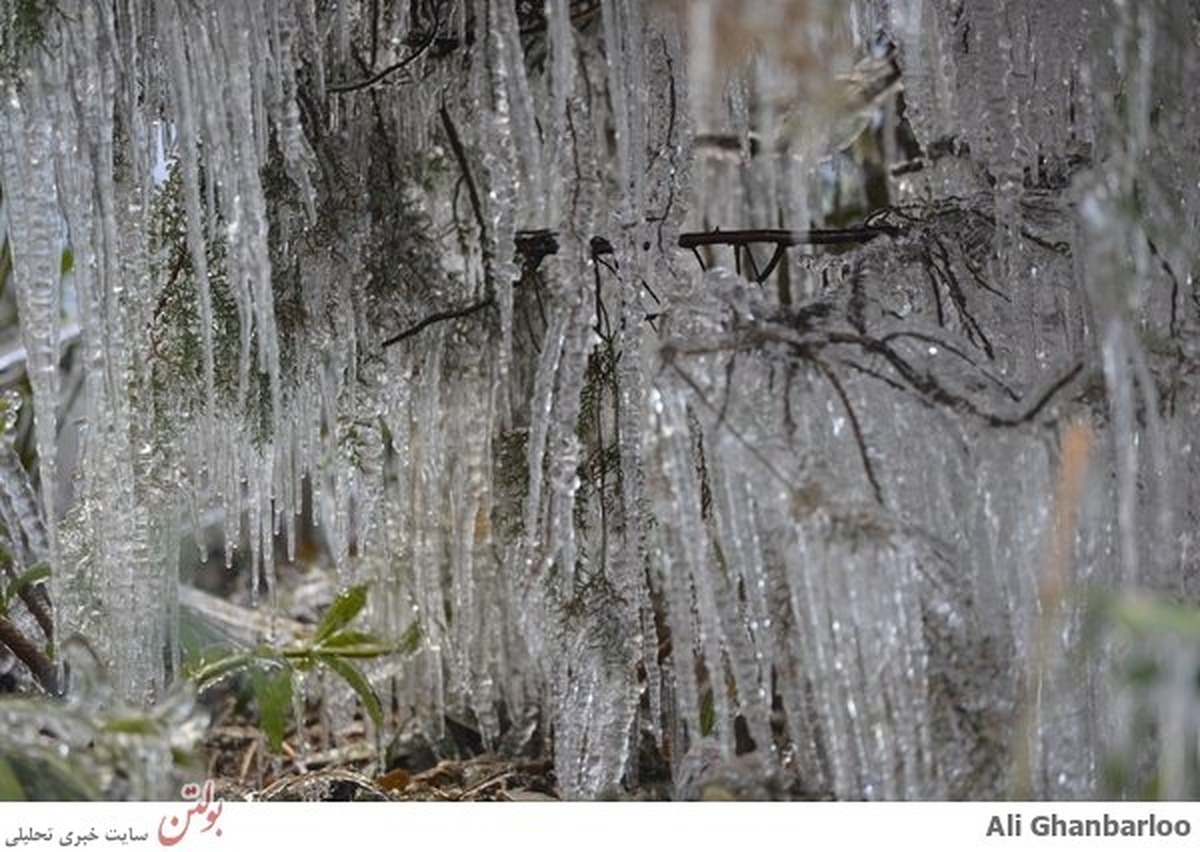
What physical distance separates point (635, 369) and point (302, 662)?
0.59 metres

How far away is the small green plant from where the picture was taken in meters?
1.88

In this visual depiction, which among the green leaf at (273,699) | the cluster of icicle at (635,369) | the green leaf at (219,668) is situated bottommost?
the green leaf at (273,699)

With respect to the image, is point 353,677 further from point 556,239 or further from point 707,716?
point 556,239

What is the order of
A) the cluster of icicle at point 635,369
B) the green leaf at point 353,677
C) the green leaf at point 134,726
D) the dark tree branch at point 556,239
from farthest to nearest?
1. the green leaf at point 353,677
2. the dark tree branch at point 556,239
3. the cluster of icicle at point 635,369
4. the green leaf at point 134,726

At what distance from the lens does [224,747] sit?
102 inches

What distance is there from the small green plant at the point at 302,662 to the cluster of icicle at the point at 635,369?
86 millimetres

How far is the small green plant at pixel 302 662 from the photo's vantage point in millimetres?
1882

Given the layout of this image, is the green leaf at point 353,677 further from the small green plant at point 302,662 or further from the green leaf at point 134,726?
the green leaf at point 134,726

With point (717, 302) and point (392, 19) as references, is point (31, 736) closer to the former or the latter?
point (717, 302)

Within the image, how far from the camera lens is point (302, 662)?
77.7 inches

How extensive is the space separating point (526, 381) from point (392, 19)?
1.55 feet

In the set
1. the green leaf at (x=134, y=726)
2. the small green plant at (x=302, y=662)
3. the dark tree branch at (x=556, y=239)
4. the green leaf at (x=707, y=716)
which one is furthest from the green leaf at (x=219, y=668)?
the green leaf at (x=134, y=726)

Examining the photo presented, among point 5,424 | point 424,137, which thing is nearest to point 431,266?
point 424,137

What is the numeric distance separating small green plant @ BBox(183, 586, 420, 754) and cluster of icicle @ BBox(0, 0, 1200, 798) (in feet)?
0.28
